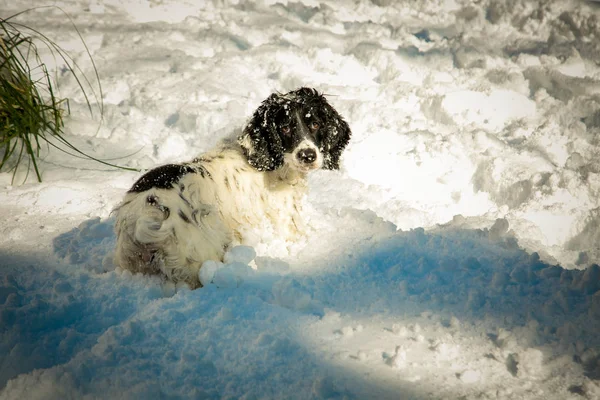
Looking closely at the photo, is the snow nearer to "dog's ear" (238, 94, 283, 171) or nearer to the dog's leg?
the dog's leg

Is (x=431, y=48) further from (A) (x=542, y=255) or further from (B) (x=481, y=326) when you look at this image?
(B) (x=481, y=326)

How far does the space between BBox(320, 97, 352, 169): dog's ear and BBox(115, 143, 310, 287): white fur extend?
0.25 m

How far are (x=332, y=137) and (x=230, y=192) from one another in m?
0.93

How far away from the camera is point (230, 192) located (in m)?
3.24

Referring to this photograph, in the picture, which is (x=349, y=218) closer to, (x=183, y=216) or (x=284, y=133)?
(x=284, y=133)

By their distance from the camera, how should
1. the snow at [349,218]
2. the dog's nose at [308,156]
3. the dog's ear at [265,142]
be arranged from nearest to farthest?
1. the snow at [349,218]
2. the dog's nose at [308,156]
3. the dog's ear at [265,142]

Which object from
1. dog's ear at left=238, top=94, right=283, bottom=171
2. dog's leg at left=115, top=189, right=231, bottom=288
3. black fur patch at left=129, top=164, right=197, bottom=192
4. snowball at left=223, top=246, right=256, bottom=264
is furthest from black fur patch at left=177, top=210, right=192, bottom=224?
dog's ear at left=238, top=94, right=283, bottom=171

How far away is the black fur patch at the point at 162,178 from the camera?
108 inches

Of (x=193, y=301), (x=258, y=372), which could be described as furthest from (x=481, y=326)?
(x=193, y=301)

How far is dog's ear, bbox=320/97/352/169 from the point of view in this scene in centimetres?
356

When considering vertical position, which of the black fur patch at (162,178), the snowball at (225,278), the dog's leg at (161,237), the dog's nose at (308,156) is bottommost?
the snowball at (225,278)

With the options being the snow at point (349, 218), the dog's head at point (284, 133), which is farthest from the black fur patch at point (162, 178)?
the dog's head at point (284, 133)

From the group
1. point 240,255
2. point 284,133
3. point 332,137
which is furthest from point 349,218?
point 240,255

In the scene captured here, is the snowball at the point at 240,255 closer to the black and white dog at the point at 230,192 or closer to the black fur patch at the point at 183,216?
the black and white dog at the point at 230,192
